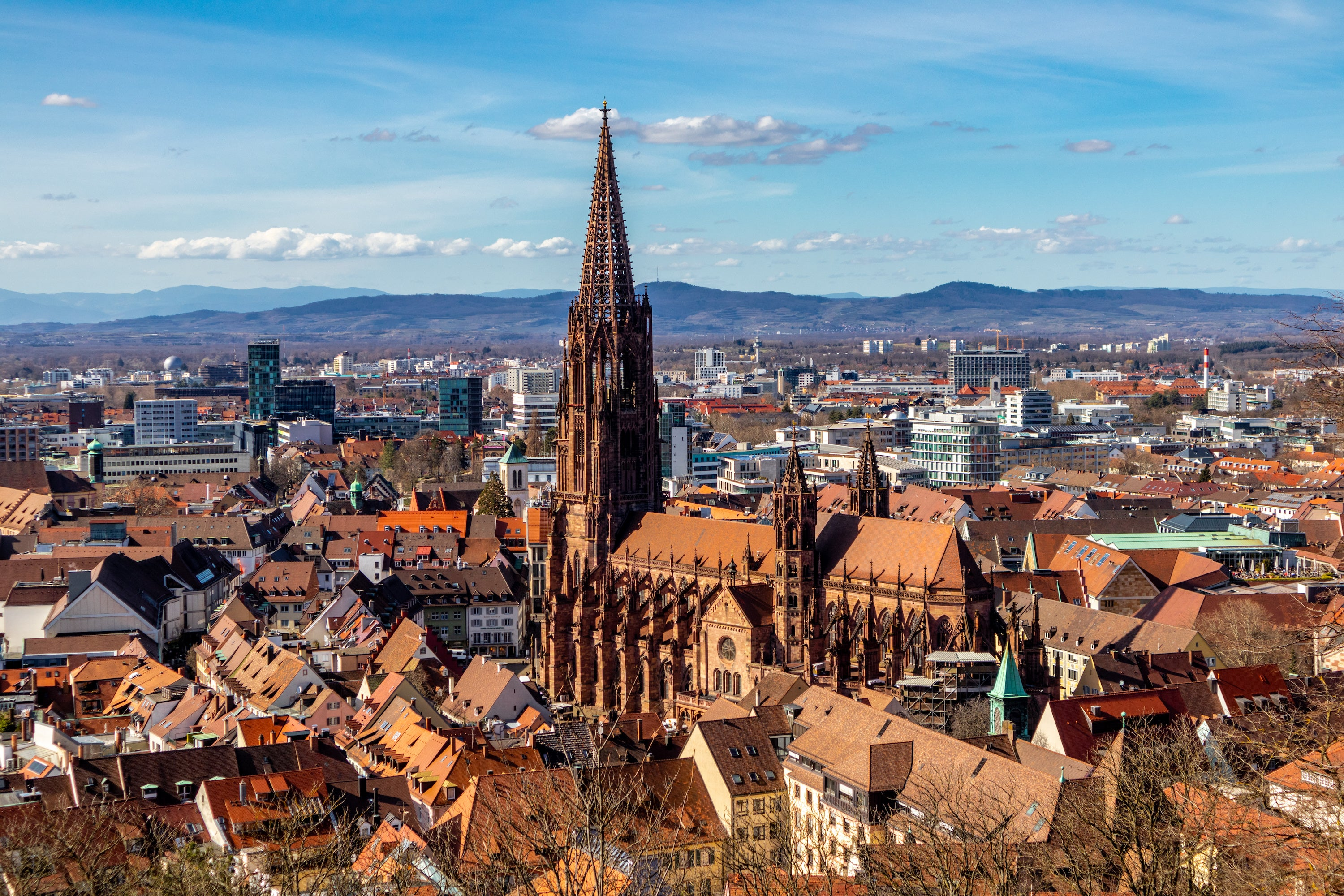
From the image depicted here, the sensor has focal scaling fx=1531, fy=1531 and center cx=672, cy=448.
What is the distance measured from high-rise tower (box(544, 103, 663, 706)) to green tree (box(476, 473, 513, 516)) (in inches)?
2079

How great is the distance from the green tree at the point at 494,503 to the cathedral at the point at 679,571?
52935 millimetres

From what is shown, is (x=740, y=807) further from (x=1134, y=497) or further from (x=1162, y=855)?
(x=1134, y=497)

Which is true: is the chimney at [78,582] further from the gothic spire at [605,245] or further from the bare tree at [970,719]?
the bare tree at [970,719]

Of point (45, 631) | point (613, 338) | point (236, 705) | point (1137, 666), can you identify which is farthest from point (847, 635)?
point (45, 631)

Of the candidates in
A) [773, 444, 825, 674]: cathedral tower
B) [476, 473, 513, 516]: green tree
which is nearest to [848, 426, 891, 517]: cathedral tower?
[773, 444, 825, 674]: cathedral tower

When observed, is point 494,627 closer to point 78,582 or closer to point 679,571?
point 679,571

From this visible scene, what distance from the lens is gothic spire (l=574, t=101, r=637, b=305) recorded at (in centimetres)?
9156

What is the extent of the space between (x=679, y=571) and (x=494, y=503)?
61.8 m

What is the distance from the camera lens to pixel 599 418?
9075 cm

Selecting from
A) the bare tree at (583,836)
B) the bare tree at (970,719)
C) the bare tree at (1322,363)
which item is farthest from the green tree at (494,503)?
the bare tree at (1322,363)

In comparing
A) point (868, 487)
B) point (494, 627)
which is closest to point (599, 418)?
point (868, 487)

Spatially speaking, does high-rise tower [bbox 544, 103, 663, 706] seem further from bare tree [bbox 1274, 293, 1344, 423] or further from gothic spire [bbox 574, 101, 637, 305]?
bare tree [bbox 1274, 293, 1344, 423]

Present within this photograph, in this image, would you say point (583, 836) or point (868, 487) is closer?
point (583, 836)

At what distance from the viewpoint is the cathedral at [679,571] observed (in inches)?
2995
